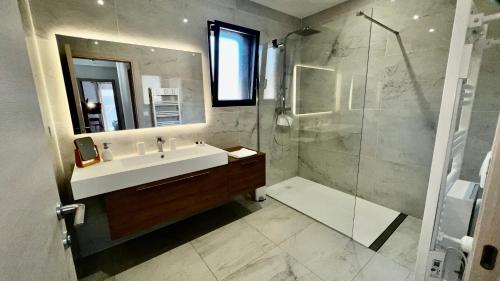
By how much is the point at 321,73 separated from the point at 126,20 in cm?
230

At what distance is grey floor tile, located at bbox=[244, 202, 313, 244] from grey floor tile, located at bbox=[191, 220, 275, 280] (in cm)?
9

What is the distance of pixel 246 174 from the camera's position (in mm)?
2152

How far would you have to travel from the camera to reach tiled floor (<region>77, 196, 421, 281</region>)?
1567 millimetres

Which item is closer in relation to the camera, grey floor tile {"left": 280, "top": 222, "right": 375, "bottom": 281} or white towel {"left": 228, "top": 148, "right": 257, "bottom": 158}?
grey floor tile {"left": 280, "top": 222, "right": 375, "bottom": 281}

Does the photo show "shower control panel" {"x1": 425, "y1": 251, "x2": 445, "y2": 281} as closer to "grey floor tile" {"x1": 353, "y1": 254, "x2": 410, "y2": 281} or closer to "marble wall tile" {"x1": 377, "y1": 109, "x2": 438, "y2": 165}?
"grey floor tile" {"x1": 353, "y1": 254, "x2": 410, "y2": 281}

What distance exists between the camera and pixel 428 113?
2.03 meters

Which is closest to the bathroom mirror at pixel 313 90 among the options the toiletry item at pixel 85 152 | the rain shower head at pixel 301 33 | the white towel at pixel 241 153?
the rain shower head at pixel 301 33

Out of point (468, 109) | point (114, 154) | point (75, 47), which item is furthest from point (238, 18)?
point (468, 109)

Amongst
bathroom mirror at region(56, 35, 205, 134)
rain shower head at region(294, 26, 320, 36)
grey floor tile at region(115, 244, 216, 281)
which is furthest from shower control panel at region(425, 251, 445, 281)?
rain shower head at region(294, 26, 320, 36)

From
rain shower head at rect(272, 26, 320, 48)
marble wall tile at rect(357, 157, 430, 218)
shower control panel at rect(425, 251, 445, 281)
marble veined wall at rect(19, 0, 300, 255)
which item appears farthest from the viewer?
rain shower head at rect(272, 26, 320, 48)

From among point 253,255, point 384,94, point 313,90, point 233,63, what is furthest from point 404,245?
point 233,63

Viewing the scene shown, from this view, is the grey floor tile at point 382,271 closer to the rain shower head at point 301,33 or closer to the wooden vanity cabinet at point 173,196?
the wooden vanity cabinet at point 173,196

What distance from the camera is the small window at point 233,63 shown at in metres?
2.19

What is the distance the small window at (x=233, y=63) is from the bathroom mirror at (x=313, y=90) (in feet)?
2.55
